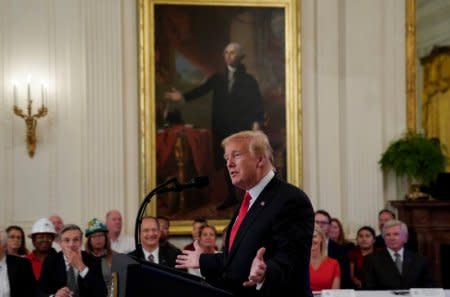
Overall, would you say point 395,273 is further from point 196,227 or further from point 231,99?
point 231,99

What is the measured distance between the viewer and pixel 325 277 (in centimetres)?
725

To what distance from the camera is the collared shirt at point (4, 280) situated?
22.9 ft

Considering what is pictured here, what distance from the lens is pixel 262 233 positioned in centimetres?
367

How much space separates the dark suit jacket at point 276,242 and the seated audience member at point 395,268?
158 inches

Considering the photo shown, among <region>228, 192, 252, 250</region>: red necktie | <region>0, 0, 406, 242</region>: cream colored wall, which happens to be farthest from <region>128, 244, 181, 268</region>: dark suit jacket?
<region>228, 192, 252, 250</region>: red necktie

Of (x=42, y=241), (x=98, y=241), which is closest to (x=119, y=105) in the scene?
(x=42, y=241)

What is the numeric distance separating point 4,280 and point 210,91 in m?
4.50

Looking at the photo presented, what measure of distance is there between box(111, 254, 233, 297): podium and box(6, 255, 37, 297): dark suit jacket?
4.02m

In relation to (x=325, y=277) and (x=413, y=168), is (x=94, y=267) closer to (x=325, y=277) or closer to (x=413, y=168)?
(x=325, y=277)

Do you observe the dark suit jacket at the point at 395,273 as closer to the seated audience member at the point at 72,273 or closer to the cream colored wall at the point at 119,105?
the seated audience member at the point at 72,273

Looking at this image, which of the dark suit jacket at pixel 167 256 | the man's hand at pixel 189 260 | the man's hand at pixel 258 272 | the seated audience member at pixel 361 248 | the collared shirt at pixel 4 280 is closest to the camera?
the man's hand at pixel 258 272

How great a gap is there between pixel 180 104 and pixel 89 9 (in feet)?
5.37

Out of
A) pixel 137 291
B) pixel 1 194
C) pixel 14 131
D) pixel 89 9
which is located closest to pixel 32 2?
pixel 89 9

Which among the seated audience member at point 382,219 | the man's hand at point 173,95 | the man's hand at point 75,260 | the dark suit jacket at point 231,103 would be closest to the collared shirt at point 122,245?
the dark suit jacket at point 231,103
